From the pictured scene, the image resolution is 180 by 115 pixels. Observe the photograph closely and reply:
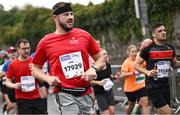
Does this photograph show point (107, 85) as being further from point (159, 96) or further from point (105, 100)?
point (159, 96)

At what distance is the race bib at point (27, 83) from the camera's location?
9266 millimetres

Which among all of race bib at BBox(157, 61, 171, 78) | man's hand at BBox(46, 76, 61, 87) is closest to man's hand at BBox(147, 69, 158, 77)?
race bib at BBox(157, 61, 171, 78)

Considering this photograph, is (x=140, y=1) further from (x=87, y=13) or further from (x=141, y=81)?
(x=87, y=13)

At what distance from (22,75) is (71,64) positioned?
3.48 metres

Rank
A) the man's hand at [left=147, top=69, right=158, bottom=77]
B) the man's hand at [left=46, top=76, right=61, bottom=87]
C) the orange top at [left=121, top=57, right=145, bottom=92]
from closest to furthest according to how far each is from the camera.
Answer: the man's hand at [left=46, top=76, right=61, bottom=87] < the man's hand at [left=147, top=69, right=158, bottom=77] < the orange top at [left=121, top=57, right=145, bottom=92]

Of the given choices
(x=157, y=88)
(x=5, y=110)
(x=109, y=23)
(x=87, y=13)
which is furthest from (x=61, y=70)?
(x=87, y=13)

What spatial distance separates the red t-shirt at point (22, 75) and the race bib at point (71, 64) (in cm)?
334

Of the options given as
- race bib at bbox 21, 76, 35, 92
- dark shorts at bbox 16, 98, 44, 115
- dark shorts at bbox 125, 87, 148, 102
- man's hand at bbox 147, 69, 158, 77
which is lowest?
dark shorts at bbox 125, 87, 148, 102

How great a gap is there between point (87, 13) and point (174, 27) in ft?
24.3

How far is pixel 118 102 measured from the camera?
49.2ft

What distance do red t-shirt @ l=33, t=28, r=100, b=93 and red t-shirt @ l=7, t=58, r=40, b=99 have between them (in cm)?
327

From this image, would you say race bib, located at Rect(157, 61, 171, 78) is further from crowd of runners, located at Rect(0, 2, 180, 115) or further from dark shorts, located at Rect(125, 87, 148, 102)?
dark shorts, located at Rect(125, 87, 148, 102)

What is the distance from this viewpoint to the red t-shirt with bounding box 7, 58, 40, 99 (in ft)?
30.6

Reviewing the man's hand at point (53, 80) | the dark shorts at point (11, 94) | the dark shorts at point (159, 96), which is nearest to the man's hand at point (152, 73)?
the dark shorts at point (159, 96)
